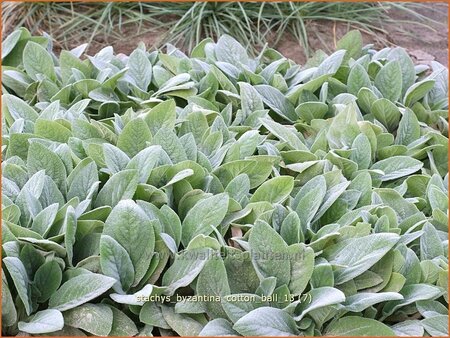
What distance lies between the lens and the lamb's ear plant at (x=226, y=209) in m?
1.90

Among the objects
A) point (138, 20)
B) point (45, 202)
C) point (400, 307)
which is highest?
point (138, 20)

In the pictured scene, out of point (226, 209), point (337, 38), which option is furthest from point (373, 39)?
point (226, 209)

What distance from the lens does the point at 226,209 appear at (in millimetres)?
2080

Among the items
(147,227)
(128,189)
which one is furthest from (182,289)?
(128,189)

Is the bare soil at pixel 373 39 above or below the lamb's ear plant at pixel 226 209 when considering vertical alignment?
above

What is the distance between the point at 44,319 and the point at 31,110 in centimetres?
121

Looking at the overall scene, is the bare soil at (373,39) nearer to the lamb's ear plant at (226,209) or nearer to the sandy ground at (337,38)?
the sandy ground at (337,38)

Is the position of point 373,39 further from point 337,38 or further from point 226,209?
point 226,209

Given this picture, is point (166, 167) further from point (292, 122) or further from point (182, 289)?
point (292, 122)

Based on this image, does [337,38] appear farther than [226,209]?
Yes

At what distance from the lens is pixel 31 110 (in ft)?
9.11

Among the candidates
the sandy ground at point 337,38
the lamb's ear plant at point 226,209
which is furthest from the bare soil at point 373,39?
the lamb's ear plant at point 226,209

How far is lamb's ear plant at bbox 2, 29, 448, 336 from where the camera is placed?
1.90 m

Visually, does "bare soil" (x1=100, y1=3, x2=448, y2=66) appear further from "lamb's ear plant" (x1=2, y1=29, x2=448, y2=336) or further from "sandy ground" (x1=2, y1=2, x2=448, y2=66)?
"lamb's ear plant" (x1=2, y1=29, x2=448, y2=336)
